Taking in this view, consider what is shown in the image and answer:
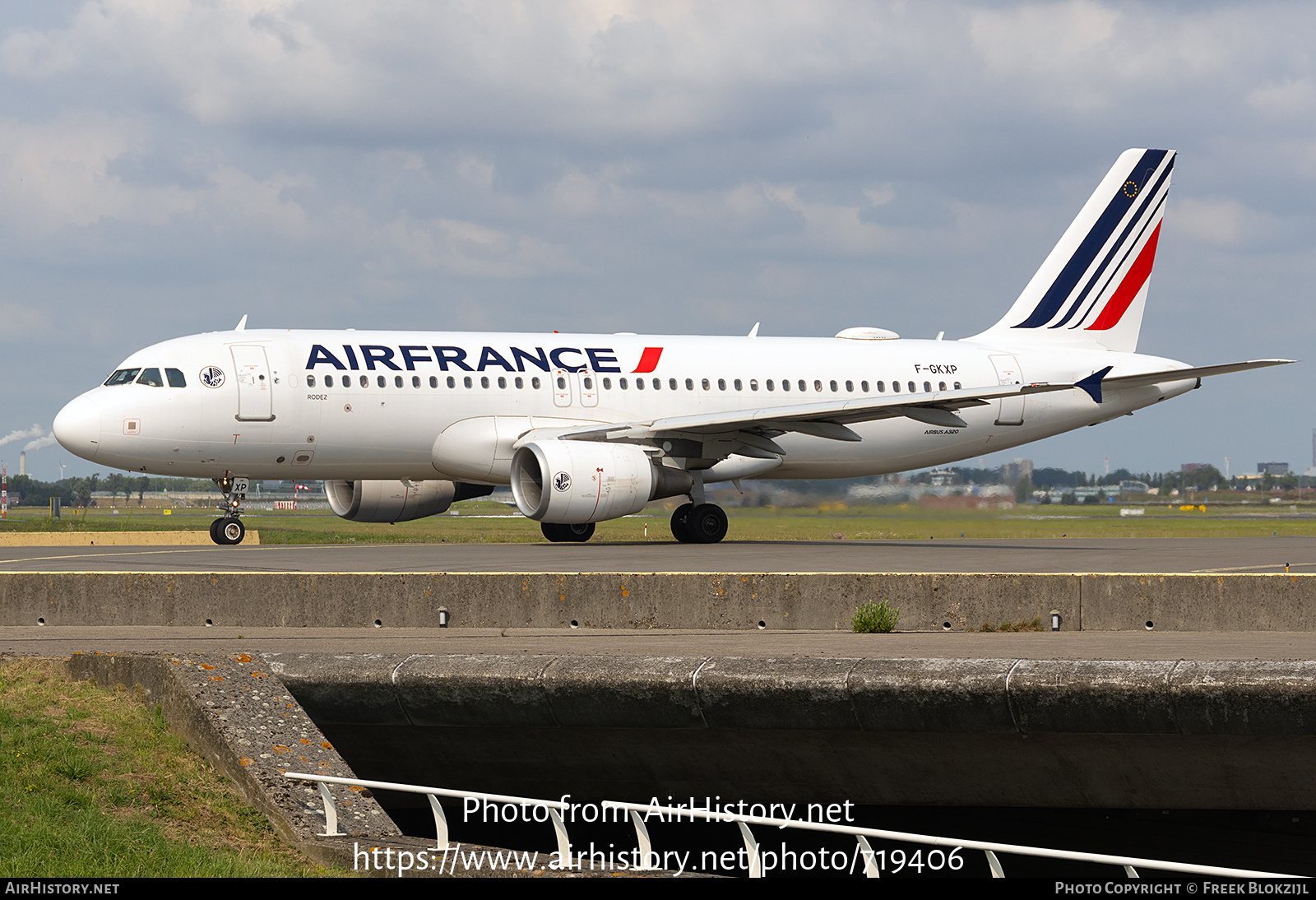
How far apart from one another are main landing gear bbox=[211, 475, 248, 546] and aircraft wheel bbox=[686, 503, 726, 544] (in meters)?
7.93

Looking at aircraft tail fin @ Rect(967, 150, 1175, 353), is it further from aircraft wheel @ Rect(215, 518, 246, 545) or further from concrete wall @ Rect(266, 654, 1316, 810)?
concrete wall @ Rect(266, 654, 1316, 810)

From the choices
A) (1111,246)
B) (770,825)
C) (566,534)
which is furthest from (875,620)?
(1111,246)

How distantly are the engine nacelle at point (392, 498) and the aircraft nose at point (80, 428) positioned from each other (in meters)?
4.93

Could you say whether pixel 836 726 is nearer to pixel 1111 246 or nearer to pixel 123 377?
pixel 123 377

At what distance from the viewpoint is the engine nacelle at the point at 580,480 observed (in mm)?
22641

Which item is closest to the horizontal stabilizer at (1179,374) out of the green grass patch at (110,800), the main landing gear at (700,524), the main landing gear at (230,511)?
the main landing gear at (700,524)

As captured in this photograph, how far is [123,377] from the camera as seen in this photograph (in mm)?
23438

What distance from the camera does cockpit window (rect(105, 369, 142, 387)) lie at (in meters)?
Answer: 23.4

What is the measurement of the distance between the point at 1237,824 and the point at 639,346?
18188 millimetres

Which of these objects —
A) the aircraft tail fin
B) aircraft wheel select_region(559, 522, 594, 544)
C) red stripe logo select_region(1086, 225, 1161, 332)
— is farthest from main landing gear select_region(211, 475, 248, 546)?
red stripe logo select_region(1086, 225, 1161, 332)

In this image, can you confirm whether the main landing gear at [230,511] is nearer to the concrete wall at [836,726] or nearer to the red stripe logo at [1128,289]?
the concrete wall at [836,726]

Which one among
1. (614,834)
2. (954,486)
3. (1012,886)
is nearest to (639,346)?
(954,486)

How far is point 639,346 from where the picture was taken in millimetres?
26531

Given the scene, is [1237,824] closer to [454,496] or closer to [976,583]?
[976,583]
